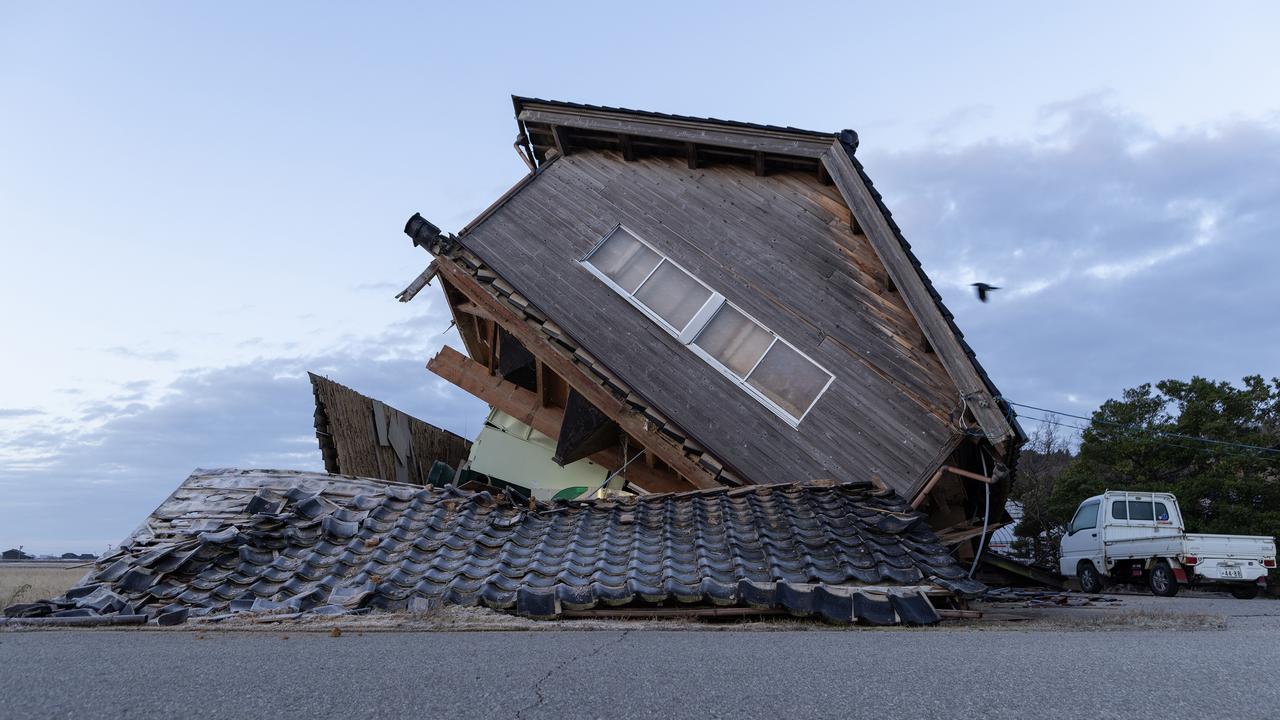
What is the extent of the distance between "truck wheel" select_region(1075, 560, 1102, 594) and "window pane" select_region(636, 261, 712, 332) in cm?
1116

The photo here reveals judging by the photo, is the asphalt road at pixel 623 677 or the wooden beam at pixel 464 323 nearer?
the asphalt road at pixel 623 677

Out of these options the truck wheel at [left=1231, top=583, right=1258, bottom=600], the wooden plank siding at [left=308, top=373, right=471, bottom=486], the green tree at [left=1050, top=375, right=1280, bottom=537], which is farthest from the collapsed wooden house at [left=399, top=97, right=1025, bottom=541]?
the green tree at [left=1050, top=375, right=1280, bottom=537]

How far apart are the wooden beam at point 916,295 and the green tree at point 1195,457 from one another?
1354 centimetres

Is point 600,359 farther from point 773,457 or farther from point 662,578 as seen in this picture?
point 662,578

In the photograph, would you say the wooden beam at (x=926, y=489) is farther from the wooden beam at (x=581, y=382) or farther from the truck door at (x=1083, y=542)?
the truck door at (x=1083, y=542)

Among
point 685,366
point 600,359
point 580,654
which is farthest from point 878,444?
point 580,654

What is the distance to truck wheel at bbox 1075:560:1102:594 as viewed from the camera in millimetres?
17094

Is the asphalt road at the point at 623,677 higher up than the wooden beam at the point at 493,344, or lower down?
lower down

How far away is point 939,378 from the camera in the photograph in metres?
10.4

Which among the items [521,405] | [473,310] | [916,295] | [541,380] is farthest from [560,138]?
[916,295]

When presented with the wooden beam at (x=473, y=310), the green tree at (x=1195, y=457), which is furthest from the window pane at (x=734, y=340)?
the green tree at (x=1195, y=457)

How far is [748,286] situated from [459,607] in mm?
6277

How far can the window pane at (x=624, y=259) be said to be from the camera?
11742 mm

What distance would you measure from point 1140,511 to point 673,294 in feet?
38.9
